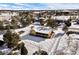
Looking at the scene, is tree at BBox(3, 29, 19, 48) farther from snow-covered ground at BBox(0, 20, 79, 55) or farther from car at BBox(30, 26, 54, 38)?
car at BBox(30, 26, 54, 38)

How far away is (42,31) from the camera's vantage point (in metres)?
2.59

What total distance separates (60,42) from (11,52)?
1.23 ft

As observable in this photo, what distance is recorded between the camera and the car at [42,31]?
8.50ft

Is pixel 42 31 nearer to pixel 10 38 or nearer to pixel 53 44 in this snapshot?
pixel 53 44

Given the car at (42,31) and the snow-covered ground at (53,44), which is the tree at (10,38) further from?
the car at (42,31)

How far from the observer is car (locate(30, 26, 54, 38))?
2.59 meters

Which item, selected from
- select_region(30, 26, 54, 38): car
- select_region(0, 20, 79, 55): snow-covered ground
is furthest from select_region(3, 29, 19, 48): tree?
select_region(30, 26, 54, 38): car

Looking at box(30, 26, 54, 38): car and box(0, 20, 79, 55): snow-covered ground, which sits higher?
box(30, 26, 54, 38): car

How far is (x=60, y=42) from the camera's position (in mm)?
2582

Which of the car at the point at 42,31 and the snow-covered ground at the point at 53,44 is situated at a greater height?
the car at the point at 42,31

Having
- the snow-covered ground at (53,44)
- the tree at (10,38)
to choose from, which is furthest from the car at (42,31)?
the tree at (10,38)

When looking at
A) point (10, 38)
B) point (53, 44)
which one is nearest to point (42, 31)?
point (53, 44)
